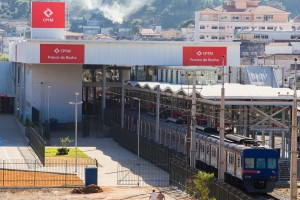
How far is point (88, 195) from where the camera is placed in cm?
5619

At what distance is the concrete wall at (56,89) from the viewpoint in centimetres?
9612

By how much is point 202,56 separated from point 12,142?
20733mm

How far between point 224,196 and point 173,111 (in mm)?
35423

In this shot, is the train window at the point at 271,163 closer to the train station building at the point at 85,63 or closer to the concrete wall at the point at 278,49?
the train station building at the point at 85,63

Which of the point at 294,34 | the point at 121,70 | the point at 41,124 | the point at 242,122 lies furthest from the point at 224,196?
the point at 294,34

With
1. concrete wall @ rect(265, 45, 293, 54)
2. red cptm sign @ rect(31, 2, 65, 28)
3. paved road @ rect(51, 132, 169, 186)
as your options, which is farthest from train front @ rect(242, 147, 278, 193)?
concrete wall @ rect(265, 45, 293, 54)

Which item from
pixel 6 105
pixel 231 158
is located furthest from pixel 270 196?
pixel 6 105

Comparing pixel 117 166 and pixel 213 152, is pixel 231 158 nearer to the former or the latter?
pixel 213 152

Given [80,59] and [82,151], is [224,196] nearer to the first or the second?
[82,151]

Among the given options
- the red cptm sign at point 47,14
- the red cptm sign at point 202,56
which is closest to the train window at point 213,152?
the red cptm sign at point 202,56

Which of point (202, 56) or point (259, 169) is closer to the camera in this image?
point (259, 169)

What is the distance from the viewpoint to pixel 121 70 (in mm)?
106312

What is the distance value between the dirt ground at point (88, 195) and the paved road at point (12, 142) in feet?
49.5

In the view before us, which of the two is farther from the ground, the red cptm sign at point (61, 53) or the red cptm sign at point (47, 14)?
the red cptm sign at point (47, 14)
